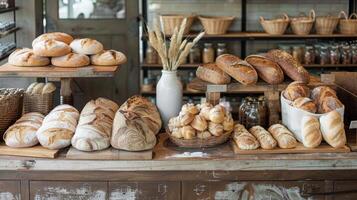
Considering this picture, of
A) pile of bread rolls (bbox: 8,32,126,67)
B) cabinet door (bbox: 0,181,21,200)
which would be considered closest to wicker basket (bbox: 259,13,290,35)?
pile of bread rolls (bbox: 8,32,126,67)

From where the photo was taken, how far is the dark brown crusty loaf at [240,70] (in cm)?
257

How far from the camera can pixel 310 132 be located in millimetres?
2365

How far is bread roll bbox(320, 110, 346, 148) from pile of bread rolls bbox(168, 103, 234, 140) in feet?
1.32

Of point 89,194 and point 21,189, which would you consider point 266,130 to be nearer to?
point 89,194

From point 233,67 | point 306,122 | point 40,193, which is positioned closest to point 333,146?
point 306,122

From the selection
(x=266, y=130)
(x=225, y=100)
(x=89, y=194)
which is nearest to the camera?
(x=89, y=194)

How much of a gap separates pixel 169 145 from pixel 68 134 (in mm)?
440

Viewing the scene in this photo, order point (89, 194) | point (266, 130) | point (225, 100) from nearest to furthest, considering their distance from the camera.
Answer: point (89, 194) < point (266, 130) < point (225, 100)

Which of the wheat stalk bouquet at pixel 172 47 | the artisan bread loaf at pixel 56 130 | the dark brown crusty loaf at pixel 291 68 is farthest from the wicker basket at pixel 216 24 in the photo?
the artisan bread loaf at pixel 56 130

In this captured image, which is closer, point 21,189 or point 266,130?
point 21,189

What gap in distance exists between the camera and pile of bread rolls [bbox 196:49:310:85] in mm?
2586

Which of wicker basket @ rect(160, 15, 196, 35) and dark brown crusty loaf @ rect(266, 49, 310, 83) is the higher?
wicker basket @ rect(160, 15, 196, 35)

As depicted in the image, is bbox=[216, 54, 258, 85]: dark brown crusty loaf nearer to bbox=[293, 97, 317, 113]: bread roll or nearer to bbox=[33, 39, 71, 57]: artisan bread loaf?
bbox=[293, 97, 317, 113]: bread roll

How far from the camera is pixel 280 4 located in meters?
5.71
